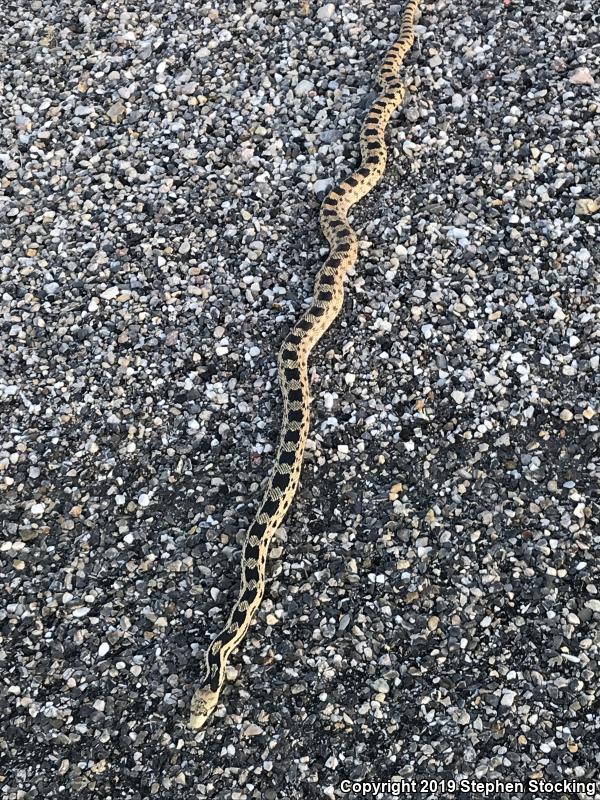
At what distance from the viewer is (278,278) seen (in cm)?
869

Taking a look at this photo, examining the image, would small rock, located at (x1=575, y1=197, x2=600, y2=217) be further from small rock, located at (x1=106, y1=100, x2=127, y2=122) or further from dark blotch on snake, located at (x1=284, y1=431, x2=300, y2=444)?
small rock, located at (x1=106, y1=100, x2=127, y2=122)

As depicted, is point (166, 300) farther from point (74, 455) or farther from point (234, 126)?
point (234, 126)

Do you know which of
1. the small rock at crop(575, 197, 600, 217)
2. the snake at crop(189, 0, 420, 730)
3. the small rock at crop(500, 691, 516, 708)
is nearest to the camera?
the small rock at crop(500, 691, 516, 708)

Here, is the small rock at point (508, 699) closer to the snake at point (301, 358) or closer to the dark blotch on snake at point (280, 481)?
the snake at point (301, 358)

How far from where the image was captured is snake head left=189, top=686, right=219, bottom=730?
6.06m

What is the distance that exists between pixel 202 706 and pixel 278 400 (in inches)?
108

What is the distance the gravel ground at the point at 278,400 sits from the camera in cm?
611

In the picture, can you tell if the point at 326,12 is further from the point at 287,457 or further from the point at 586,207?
the point at 287,457

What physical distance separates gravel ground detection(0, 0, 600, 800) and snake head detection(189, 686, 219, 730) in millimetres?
95

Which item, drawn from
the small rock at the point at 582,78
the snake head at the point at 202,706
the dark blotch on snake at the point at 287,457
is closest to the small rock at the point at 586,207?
the small rock at the point at 582,78

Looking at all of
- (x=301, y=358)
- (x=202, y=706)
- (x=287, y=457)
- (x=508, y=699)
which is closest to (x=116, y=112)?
(x=301, y=358)

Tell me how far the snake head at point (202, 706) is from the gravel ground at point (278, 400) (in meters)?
0.09

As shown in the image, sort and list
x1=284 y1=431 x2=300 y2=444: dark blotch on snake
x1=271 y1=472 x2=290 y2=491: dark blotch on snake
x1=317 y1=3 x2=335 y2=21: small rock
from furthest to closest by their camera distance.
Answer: x1=317 y1=3 x2=335 y2=21: small rock, x1=284 y1=431 x2=300 y2=444: dark blotch on snake, x1=271 y1=472 x2=290 y2=491: dark blotch on snake

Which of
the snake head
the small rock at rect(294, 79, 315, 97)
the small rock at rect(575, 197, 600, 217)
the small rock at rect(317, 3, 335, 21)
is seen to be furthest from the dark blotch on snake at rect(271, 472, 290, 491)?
the small rock at rect(317, 3, 335, 21)
